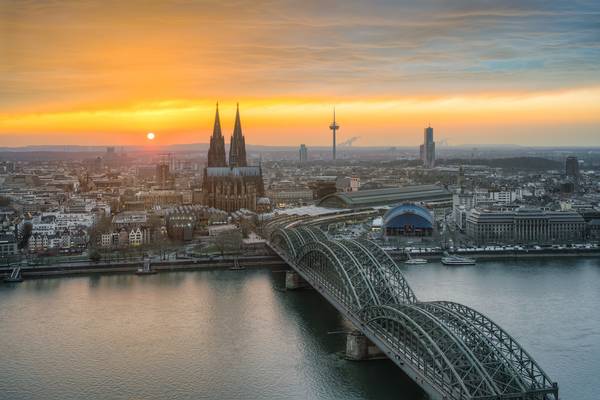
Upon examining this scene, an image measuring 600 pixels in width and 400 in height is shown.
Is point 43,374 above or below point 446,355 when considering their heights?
below

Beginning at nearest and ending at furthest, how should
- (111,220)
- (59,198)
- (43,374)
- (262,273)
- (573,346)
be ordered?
(43,374) → (573,346) → (262,273) → (111,220) → (59,198)

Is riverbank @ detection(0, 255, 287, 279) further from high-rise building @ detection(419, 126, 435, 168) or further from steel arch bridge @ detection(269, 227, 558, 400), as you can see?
high-rise building @ detection(419, 126, 435, 168)

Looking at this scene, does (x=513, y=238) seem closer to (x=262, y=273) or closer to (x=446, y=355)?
(x=262, y=273)

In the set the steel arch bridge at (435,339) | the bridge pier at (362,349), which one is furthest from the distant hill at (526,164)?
the bridge pier at (362,349)

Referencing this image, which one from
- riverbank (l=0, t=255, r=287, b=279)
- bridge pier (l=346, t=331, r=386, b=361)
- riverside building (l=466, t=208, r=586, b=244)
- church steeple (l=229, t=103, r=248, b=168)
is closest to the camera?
bridge pier (l=346, t=331, r=386, b=361)

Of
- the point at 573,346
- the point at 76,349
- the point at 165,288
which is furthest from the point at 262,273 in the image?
the point at 573,346

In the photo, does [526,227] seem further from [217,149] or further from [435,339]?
[435,339]

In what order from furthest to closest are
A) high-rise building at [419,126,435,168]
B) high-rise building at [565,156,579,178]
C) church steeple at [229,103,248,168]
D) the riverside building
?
high-rise building at [419,126,435,168] → high-rise building at [565,156,579,178] → church steeple at [229,103,248,168] → the riverside building

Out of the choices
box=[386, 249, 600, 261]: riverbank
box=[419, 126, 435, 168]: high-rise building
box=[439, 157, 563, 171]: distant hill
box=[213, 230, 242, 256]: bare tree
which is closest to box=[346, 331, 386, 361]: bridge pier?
box=[386, 249, 600, 261]: riverbank
